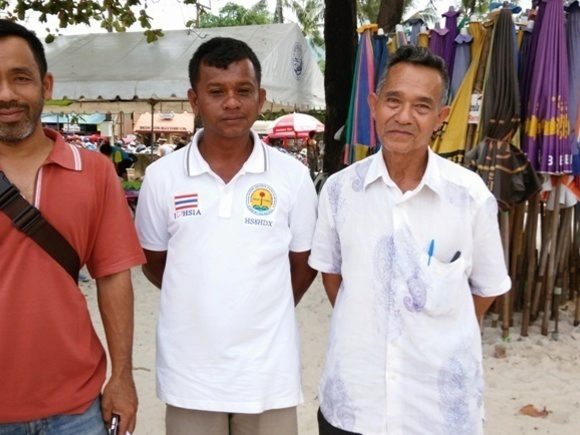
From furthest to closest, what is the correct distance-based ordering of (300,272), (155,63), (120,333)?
(155,63), (300,272), (120,333)

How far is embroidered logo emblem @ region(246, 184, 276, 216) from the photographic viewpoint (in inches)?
75.3

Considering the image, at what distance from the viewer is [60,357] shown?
1585mm

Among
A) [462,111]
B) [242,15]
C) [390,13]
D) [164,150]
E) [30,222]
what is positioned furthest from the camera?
[242,15]

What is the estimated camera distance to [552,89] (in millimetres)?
3875

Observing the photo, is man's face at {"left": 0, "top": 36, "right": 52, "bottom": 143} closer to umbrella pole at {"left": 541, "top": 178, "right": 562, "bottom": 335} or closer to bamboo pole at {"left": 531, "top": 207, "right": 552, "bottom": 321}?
umbrella pole at {"left": 541, "top": 178, "right": 562, "bottom": 335}

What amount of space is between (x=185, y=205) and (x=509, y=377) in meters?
2.96

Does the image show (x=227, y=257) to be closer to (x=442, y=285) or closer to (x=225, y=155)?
(x=225, y=155)

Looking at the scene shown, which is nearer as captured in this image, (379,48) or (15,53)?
(15,53)

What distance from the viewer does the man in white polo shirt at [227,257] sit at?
6.04 ft

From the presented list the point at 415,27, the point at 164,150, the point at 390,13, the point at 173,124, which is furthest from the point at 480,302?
the point at 173,124

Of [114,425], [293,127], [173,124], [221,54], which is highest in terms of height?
[173,124]

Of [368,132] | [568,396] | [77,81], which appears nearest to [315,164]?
[77,81]

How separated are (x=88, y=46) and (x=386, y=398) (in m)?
8.61

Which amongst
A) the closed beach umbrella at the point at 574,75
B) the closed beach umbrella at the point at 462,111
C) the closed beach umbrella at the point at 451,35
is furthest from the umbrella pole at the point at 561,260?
the closed beach umbrella at the point at 451,35
